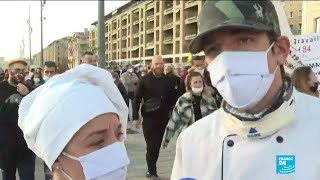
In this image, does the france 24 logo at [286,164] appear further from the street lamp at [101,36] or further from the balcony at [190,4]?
the balcony at [190,4]

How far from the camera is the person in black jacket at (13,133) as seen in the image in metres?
5.96

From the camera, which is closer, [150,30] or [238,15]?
[238,15]

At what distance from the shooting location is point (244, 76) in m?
1.84

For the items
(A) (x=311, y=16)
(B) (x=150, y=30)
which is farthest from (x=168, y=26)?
(A) (x=311, y=16)

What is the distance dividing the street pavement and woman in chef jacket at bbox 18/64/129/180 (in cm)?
527

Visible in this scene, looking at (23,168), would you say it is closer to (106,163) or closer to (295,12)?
(106,163)

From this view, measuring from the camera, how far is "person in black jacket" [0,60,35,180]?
5961 mm

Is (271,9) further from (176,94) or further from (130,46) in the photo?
(130,46)

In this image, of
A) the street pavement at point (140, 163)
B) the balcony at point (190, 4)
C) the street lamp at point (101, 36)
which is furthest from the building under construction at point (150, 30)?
the street pavement at point (140, 163)

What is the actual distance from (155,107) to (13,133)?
220 cm

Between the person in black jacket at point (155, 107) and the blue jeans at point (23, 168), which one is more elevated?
the person in black jacket at point (155, 107)

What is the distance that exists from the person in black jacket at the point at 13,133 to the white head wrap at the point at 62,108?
409cm

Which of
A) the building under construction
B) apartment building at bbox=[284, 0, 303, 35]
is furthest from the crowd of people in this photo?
the building under construction

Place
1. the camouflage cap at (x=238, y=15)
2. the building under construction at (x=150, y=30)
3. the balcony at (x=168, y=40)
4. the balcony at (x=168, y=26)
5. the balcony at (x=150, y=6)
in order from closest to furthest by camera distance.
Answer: the camouflage cap at (x=238, y=15), the building under construction at (x=150, y=30), the balcony at (x=168, y=40), the balcony at (x=168, y=26), the balcony at (x=150, y=6)
